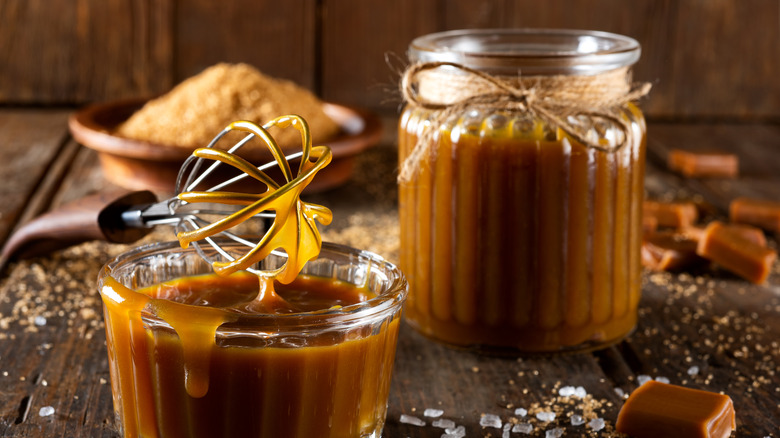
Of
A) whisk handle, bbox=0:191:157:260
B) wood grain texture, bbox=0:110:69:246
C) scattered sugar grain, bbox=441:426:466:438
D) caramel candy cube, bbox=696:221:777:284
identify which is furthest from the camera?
wood grain texture, bbox=0:110:69:246

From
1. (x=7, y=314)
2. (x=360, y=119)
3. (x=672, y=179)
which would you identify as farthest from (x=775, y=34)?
(x=7, y=314)

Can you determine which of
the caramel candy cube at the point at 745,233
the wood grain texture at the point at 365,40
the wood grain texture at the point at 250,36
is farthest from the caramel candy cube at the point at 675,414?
the wood grain texture at the point at 250,36

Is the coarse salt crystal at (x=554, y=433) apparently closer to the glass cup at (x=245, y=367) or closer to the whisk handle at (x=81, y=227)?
the glass cup at (x=245, y=367)

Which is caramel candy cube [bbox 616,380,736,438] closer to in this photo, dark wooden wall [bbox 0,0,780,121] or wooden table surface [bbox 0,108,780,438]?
wooden table surface [bbox 0,108,780,438]

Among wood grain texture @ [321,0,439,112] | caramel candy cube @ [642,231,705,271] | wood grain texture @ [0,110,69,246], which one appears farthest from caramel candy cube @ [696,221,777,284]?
wood grain texture @ [321,0,439,112]

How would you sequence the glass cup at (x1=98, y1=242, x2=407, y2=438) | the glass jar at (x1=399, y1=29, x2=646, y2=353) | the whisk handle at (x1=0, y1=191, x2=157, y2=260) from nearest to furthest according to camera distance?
the glass cup at (x1=98, y1=242, x2=407, y2=438) < the glass jar at (x1=399, y1=29, x2=646, y2=353) < the whisk handle at (x1=0, y1=191, x2=157, y2=260)

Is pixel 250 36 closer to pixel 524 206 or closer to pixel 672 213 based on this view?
pixel 672 213

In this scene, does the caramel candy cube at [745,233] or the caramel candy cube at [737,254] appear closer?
the caramel candy cube at [737,254]

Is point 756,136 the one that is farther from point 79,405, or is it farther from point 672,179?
point 79,405
